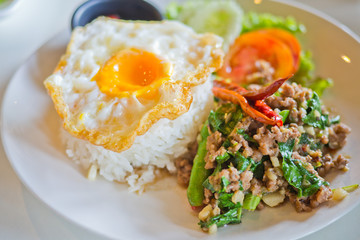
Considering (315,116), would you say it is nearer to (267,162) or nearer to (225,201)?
(267,162)

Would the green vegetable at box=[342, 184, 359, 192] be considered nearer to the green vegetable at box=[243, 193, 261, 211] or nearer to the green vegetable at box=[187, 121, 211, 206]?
the green vegetable at box=[243, 193, 261, 211]

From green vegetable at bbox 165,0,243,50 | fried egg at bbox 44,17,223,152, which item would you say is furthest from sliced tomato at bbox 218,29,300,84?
fried egg at bbox 44,17,223,152

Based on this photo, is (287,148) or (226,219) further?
(287,148)

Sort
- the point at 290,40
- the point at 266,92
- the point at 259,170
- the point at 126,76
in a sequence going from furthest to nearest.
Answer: the point at 290,40, the point at 126,76, the point at 266,92, the point at 259,170

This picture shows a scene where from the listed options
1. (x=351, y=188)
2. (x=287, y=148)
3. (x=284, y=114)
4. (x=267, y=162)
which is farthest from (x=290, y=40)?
(x=351, y=188)

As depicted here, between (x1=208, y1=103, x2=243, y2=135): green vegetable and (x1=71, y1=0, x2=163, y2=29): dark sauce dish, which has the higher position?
(x1=208, y1=103, x2=243, y2=135): green vegetable

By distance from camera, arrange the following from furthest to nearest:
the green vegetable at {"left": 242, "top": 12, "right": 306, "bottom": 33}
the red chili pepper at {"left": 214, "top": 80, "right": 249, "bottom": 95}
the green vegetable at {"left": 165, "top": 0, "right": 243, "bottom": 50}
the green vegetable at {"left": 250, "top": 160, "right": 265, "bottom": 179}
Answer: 1. the green vegetable at {"left": 165, "top": 0, "right": 243, "bottom": 50}
2. the green vegetable at {"left": 242, "top": 12, "right": 306, "bottom": 33}
3. the red chili pepper at {"left": 214, "top": 80, "right": 249, "bottom": 95}
4. the green vegetable at {"left": 250, "top": 160, "right": 265, "bottom": 179}

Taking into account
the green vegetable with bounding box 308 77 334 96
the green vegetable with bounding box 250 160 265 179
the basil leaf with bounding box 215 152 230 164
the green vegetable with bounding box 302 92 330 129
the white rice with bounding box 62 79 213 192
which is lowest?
the white rice with bounding box 62 79 213 192

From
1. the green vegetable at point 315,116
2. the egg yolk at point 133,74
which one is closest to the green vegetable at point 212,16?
the egg yolk at point 133,74

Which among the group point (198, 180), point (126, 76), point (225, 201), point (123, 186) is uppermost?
point (126, 76)
